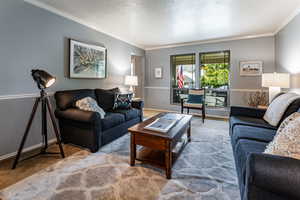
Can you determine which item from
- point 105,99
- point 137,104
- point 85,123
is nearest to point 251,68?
point 137,104

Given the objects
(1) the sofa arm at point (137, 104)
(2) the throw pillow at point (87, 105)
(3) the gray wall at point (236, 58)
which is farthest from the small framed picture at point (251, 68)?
(2) the throw pillow at point (87, 105)

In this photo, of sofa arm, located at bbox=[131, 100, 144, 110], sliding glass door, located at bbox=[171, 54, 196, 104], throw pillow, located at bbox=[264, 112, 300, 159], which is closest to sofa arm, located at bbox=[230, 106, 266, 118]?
throw pillow, located at bbox=[264, 112, 300, 159]

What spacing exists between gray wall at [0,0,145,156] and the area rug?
977 millimetres

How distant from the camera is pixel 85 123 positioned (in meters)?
2.51

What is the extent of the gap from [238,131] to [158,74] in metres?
4.08

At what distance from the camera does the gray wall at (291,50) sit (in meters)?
2.82

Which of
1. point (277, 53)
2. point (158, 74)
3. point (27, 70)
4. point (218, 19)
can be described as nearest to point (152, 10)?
point (218, 19)

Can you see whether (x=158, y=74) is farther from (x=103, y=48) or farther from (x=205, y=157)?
(x=205, y=157)

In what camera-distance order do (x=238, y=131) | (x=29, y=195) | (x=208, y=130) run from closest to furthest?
(x=29, y=195), (x=238, y=131), (x=208, y=130)

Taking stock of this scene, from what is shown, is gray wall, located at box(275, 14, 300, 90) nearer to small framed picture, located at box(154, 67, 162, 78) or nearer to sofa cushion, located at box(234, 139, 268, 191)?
sofa cushion, located at box(234, 139, 268, 191)

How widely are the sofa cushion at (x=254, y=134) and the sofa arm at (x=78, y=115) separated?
79.7 inches

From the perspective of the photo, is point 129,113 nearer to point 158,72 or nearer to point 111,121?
point 111,121

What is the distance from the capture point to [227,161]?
2.22 m

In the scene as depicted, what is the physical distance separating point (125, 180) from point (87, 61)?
274cm
